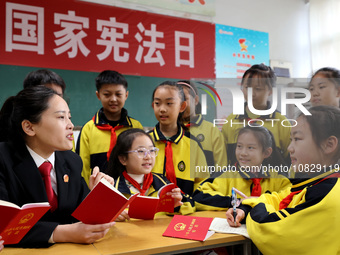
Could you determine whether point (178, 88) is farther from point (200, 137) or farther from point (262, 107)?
point (262, 107)

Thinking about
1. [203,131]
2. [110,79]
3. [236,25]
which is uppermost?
[236,25]

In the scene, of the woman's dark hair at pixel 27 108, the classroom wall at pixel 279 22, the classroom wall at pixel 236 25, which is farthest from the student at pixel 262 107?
the classroom wall at pixel 279 22

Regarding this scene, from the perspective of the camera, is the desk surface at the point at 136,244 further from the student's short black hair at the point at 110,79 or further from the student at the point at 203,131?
the student's short black hair at the point at 110,79

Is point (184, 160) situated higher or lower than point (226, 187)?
higher

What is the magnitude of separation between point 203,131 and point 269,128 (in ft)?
1.57

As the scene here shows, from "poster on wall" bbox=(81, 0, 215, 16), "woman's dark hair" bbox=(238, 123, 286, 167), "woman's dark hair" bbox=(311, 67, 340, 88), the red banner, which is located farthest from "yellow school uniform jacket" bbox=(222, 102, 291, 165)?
"poster on wall" bbox=(81, 0, 215, 16)

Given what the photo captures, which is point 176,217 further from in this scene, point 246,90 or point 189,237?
point 246,90

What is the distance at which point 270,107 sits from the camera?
2186mm

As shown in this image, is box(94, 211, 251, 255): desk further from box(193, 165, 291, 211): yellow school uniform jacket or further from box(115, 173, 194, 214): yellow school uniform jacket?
box(193, 165, 291, 211): yellow school uniform jacket

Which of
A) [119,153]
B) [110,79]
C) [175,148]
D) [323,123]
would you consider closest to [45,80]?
[110,79]

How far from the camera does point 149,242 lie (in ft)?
4.09

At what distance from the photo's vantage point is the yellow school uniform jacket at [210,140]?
218 cm

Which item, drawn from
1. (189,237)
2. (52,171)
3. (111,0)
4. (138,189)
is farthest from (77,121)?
(189,237)

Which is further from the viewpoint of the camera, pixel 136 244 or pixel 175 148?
pixel 175 148
